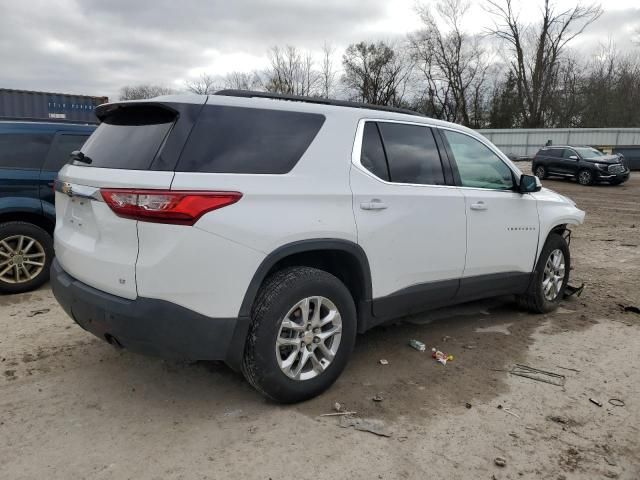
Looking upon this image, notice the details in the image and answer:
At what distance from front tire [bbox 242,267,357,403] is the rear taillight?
24.8 inches

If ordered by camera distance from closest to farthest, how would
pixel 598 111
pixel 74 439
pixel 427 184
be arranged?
pixel 74 439
pixel 427 184
pixel 598 111

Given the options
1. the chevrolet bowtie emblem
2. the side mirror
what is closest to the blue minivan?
the chevrolet bowtie emblem

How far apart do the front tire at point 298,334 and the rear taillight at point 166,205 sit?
63cm

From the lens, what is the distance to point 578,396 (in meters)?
3.41

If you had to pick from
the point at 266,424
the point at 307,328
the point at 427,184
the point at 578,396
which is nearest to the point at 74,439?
the point at 266,424

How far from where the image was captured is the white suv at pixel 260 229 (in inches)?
104

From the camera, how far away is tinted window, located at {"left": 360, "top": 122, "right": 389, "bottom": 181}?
11.3ft

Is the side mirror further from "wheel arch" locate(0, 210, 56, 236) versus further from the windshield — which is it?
the windshield

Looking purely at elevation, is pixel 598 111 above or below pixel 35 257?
above

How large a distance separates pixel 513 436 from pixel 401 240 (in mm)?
1387

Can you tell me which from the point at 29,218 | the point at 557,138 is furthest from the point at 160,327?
the point at 557,138

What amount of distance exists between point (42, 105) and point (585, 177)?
66.4 feet

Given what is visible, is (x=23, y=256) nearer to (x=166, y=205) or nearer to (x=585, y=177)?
(x=166, y=205)

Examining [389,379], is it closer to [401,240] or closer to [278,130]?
[401,240]
